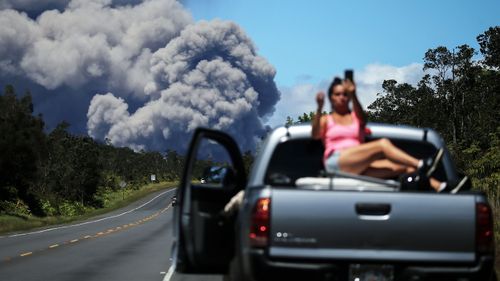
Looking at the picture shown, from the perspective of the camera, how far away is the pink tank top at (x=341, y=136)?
238 inches

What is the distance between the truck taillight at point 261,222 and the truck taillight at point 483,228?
4.34 feet

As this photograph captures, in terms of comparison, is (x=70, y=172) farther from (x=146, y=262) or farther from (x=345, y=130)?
(x=345, y=130)

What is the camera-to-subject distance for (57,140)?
94.2 metres

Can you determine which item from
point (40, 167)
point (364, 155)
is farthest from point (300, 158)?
point (40, 167)

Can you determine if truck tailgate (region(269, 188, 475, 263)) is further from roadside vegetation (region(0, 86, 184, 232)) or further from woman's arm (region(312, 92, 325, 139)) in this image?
roadside vegetation (region(0, 86, 184, 232))

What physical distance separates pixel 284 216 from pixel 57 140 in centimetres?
9215

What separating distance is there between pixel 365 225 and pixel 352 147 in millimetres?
1040

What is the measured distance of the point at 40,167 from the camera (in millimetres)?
77000

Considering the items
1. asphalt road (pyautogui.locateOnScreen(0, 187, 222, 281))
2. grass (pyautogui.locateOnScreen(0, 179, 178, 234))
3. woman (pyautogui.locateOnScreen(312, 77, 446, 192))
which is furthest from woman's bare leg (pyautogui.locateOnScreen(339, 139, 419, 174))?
grass (pyautogui.locateOnScreen(0, 179, 178, 234))

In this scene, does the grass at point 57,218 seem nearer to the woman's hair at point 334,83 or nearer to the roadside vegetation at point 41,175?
the roadside vegetation at point 41,175

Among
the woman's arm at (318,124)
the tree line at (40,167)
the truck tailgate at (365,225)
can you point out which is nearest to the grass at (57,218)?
the tree line at (40,167)

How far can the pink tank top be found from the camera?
605 cm

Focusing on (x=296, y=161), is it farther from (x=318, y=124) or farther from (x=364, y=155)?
(x=364, y=155)

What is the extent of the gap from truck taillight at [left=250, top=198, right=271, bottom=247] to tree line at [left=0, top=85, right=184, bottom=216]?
49.9 meters
